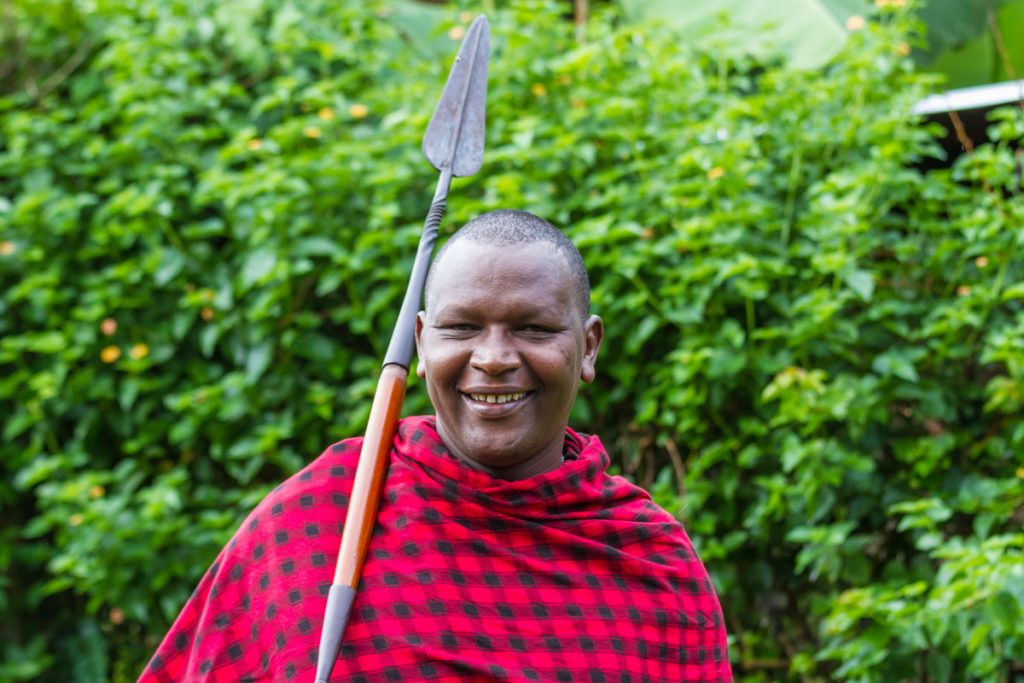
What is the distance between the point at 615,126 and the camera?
4176 mm

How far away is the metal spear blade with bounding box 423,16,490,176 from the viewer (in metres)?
2.58

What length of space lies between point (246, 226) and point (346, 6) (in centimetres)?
117

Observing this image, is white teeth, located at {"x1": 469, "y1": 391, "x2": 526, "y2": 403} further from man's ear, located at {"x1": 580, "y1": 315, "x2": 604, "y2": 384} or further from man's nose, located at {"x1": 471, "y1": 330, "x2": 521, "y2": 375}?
man's ear, located at {"x1": 580, "y1": 315, "x2": 604, "y2": 384}

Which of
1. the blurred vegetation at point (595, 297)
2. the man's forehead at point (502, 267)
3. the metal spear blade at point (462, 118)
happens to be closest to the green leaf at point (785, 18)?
the blurred vegetation at point (595, 297)

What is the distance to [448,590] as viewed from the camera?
2.12 m

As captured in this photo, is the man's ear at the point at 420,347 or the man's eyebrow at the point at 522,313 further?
the man's ear at the point at 420,347

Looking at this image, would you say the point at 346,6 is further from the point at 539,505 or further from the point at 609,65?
the point at 539,505

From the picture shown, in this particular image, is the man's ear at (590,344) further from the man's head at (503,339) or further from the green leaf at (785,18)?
the green leaf at (785,18)

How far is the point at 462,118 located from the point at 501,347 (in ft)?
2.20

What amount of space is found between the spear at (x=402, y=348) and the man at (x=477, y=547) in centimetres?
5

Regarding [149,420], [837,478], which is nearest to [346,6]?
[149,420]

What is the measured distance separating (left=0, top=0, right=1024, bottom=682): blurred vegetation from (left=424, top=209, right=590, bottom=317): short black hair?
57.3 inches

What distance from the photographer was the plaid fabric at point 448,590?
2.07m

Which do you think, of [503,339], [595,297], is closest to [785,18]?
[595,297]
